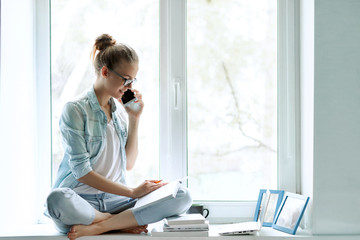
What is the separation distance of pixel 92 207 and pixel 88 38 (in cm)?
88

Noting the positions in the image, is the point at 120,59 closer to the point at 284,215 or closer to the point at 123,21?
the point at 123,21

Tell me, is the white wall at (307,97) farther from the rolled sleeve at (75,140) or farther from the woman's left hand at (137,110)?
the rolled sleeve at (75,140)

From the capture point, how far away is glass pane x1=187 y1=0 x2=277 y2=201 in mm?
2125

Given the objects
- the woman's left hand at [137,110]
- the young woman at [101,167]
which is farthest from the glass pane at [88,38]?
the young woman at [101,167]

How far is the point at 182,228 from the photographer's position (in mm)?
1775

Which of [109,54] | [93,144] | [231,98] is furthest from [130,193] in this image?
[231,98]

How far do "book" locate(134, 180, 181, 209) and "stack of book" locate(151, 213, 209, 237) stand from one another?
0.12m

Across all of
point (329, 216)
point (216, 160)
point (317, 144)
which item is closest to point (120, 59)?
point (216, 160)

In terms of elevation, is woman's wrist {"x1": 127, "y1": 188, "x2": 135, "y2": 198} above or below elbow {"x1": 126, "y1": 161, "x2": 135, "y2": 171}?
below

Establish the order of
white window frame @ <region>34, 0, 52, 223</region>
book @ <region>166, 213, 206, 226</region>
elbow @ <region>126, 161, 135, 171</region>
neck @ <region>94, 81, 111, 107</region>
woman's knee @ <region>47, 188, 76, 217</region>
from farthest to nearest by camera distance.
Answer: white window frame @ <region>34, 0, 52, 223</region>, elbow @ <region>126, 161, 135, 171</region>, neck @ <region>94, 81, 111, 107</region>, book @ <region>166, 213, 206, 226</region>, woman's knee @ <region>47, 188, 76, 217</region>

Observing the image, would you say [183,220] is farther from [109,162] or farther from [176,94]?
[176,94]

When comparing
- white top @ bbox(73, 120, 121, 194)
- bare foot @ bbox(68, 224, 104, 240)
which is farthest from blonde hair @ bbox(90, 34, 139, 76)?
bare foot @ bbox(68, 224, 104, 240)

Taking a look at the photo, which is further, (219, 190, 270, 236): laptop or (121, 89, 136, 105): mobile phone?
(121, 89, 136, 105): mobile phone

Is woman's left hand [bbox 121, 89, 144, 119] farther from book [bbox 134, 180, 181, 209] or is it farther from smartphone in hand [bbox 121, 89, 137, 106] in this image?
book [bbox 134, 180, 181, 209]
